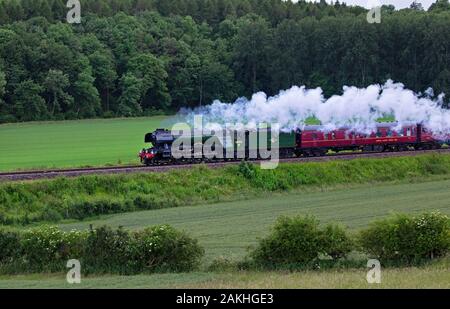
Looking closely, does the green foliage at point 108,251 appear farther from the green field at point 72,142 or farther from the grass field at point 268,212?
the green field at point 72,142

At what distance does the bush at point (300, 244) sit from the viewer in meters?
30.0

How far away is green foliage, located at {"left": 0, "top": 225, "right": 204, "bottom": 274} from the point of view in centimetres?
3077

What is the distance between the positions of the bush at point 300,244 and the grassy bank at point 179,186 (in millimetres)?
20780

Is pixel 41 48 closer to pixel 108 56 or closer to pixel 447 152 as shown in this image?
pixel 108 56

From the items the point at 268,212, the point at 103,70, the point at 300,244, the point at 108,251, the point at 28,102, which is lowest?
the point at 268,212

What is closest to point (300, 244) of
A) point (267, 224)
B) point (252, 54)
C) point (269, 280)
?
point (269, 280)

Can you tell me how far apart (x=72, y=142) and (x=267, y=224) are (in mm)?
57555

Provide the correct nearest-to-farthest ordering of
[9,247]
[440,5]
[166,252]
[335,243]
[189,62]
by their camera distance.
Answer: [335,243] → [166,252] → [9,247] → [189,62] → [440,5]

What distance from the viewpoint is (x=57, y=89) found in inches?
4508

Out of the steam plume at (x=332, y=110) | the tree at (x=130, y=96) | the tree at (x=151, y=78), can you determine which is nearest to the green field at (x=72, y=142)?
the tree at (x=130, y=96)

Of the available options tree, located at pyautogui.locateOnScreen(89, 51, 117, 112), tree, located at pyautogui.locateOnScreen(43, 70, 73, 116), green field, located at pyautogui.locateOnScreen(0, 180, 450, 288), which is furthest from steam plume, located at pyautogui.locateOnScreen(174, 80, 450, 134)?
tree, located at pyautogui.locateOnScreen(89, 51, 117, 112)

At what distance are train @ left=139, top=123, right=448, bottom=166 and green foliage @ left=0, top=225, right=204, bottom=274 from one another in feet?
98.5

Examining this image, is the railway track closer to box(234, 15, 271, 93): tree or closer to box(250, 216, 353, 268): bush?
box(250, 216, 353, 268): bush

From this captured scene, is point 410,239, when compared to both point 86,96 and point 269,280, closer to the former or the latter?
point 269,280
